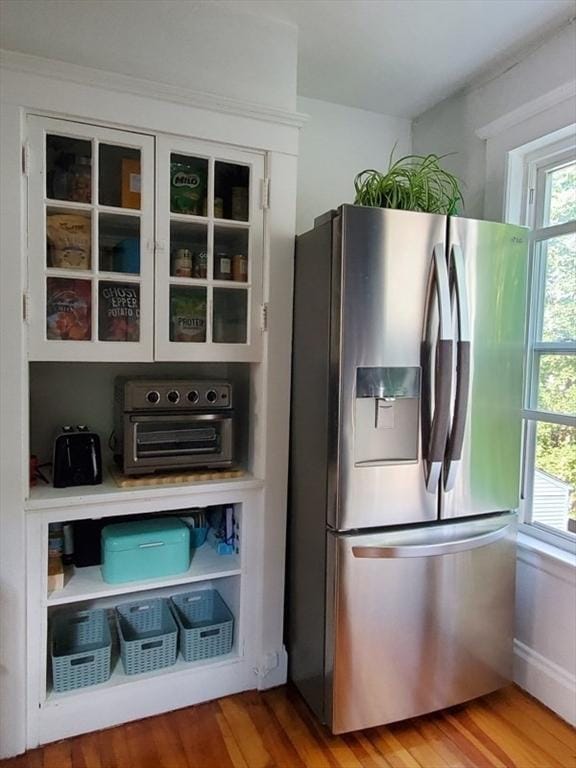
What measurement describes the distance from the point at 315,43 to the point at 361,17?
9.0 inches

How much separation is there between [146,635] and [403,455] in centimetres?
120

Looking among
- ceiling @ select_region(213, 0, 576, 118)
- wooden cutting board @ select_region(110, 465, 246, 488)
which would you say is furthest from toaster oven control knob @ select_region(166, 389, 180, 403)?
ceiling @ select_region(213, 0, 576, 118)

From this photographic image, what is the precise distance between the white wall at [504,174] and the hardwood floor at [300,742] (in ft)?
0.47

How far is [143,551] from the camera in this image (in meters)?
1.87

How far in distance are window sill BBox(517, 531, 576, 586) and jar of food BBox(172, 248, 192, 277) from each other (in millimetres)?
1660

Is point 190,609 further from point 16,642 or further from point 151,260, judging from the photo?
point 151,260

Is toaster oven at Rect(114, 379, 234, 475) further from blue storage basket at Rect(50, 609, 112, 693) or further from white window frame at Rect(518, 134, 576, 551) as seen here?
white window frame at Rect(518, 134, 576, 551)

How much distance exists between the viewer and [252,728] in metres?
1.80

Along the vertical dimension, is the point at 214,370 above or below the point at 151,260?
below

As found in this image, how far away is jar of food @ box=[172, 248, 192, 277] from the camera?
1.85 meters

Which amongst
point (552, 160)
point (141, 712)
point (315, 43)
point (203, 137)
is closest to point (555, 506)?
point (552, 160)

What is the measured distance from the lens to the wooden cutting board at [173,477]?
1.82 meters

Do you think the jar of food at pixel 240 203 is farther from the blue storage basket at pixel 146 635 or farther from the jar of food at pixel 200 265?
the blue storage basket at pixel 146 635

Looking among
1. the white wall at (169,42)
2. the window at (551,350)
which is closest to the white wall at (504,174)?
the window at (551,350)
